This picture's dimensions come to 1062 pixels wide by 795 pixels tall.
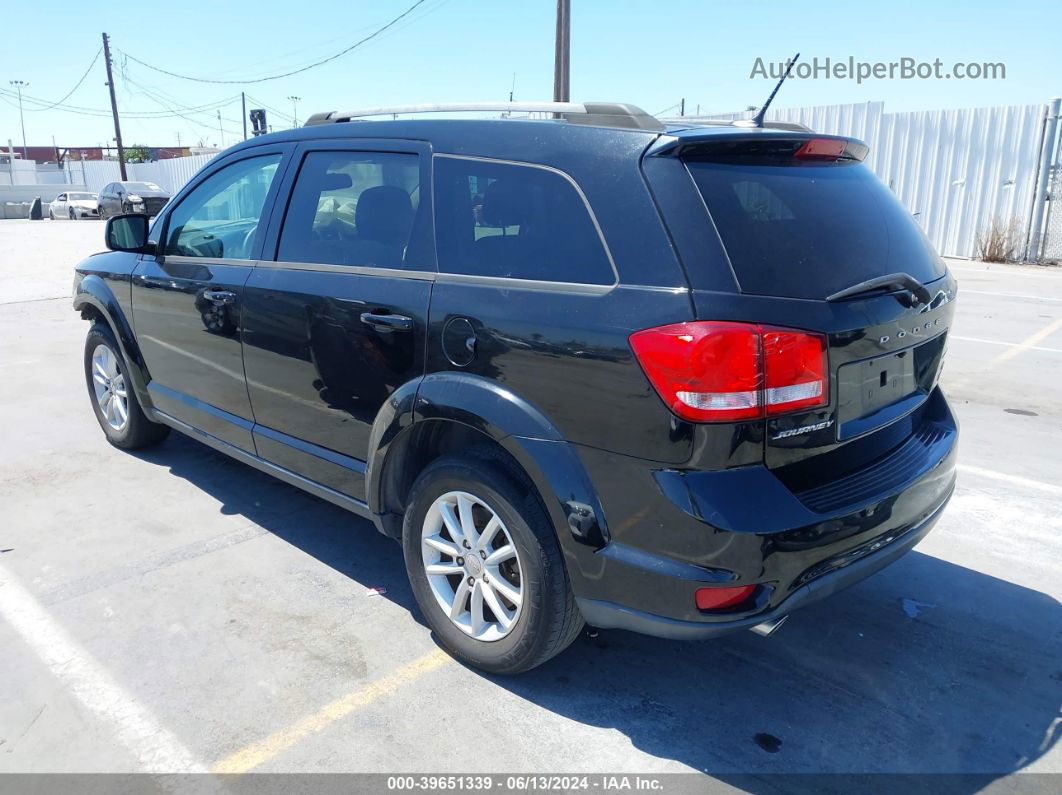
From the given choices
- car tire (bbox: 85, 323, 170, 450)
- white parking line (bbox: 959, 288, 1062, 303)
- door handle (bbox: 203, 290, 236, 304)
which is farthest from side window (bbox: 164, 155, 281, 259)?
white parking line (bbox: 959, 288, 1062, 303)

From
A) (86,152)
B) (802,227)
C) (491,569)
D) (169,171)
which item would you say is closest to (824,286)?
(802,227)

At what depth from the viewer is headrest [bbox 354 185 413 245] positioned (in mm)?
3195

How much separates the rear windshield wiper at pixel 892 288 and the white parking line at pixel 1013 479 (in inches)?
103

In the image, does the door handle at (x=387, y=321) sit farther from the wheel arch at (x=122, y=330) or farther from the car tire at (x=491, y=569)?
the wheel arch at (x=122, y=330)

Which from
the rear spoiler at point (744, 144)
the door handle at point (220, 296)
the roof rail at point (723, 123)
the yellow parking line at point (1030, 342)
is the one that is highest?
the roof rail at point (723, 123)

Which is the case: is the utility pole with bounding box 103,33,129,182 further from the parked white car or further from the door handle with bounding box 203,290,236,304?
the door handle with bounding box 203,290,236,304

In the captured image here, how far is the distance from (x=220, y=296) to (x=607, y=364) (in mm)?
2321

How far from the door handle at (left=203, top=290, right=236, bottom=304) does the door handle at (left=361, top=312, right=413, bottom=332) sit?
3.37 feet

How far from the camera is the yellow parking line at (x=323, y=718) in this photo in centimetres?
257

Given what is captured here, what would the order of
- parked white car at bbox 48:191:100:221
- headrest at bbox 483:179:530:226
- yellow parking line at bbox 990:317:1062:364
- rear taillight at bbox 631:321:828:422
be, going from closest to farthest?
rear taillight at bbox 631:321:828:422, headrest at bbox 483:179:530:226, yellow parking line at bbox 990:317:1062:364, parked white car at bbox 48:191:100:221

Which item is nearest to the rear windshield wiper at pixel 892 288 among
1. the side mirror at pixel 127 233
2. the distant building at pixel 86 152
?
the side mirror at pixel 127 233

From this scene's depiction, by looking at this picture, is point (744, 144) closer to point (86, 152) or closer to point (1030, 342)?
point (1030, 342)

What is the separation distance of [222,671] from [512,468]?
53.4 inches

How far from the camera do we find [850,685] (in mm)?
2943
